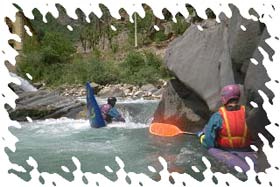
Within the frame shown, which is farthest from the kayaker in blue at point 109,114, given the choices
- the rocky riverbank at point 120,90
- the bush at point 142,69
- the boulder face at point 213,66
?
the bush at point 142,69

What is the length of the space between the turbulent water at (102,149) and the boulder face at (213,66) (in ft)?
1.59

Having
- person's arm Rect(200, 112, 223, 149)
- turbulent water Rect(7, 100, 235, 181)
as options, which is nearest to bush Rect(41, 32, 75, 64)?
turbulent water Rect(7, 100, 235, 181)

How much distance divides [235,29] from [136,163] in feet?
4.61

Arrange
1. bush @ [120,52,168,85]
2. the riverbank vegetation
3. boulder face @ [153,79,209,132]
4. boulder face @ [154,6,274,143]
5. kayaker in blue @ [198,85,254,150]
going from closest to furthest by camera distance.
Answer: boulder face @ [154,6,274,143] → kayaker in blue @ [198,85,254,150] → boulder face @ [153,79,209,132] → the riverbank vegetation → bush @ [120,52,168,85]

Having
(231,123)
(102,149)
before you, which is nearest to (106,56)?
(102,149)

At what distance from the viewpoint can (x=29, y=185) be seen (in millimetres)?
2389

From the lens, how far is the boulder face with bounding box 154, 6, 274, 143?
3.21 meters

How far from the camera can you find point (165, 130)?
5.21 metres

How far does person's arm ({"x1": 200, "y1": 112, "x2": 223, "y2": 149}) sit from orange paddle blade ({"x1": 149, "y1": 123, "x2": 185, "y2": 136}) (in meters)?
1.12

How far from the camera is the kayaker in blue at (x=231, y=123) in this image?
365 cm

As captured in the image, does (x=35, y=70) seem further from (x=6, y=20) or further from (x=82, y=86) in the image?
(x=6, y=20)

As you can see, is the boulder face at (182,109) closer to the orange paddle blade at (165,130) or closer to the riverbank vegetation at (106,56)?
the orange paddle blade at (165,130)

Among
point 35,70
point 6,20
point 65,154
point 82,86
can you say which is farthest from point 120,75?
point 6,20

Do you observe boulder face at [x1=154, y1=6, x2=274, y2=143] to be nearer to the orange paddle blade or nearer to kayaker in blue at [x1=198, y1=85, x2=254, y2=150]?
kayaker in blue at [x1=198, y1=85, x2=254, y2=150]
